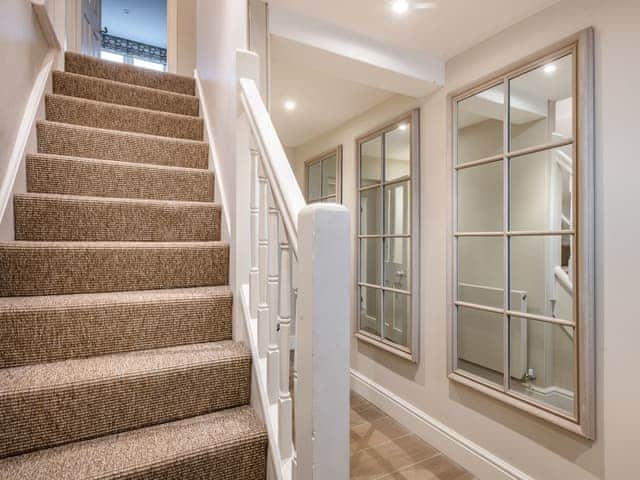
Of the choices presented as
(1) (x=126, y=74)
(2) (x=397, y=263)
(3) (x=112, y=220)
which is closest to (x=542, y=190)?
(2) (x=397, y=263)

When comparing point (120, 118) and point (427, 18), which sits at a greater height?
point (427, 18)

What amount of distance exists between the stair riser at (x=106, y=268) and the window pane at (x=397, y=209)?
4.73 feet

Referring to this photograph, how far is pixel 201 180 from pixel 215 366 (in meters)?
1.01

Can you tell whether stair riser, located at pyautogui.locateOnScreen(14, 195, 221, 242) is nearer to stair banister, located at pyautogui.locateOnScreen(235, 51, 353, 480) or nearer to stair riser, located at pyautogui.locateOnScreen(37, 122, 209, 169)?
stair riser, located at pyautogui.locateOnScreen(37, 122, 209, 169)

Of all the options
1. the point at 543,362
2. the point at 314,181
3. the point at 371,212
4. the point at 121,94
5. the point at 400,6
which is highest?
the point at 400,6

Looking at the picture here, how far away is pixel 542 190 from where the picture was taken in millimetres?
1700

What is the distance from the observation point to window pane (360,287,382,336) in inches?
109

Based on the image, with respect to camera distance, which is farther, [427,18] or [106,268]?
[427,18]

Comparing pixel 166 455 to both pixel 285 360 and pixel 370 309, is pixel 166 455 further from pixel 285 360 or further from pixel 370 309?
pixel 370 309

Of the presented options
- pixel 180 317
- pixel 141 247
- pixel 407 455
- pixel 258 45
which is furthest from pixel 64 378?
pixel 407 455

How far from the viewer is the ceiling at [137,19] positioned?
5.18 metres

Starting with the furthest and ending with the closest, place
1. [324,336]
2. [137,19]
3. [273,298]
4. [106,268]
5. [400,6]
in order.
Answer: [137,19], [400,6], [106,268], [273,298], [324,336]

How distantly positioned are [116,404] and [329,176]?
282cm

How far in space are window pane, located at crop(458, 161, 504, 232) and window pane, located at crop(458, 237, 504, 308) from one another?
0.26 ft
